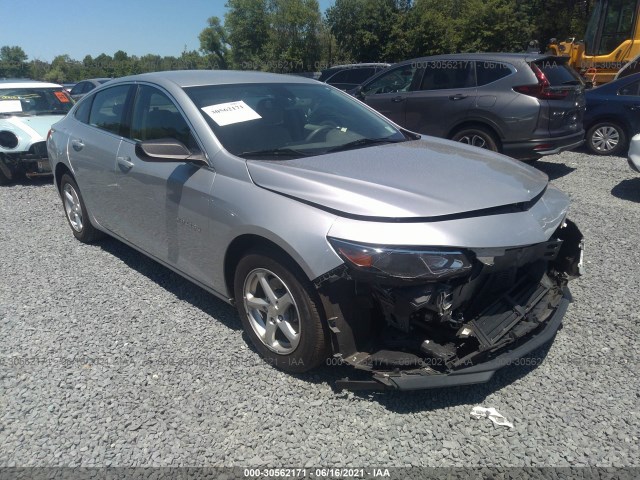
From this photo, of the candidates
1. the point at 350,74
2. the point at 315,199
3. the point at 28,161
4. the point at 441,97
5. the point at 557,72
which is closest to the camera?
the point at 315,199

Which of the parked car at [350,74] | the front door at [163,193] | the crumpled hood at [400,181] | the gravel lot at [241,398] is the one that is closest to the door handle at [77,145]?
the front door at [163,193]

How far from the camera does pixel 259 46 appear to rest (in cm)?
5806

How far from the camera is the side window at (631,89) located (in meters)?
8.66

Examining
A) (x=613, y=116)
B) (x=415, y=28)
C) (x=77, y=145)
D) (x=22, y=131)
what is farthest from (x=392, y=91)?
(x=415, y=28)

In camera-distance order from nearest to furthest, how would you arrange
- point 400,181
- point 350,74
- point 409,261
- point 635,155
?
point 409,261, point 400,181, point 635,155, point 350,74

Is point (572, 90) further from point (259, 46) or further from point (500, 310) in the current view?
point (259, 46)

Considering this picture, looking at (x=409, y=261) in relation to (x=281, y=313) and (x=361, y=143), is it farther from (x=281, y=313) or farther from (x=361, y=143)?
(x=361, y=143)

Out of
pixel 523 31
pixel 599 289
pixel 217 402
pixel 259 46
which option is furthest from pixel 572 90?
pixel 259 46

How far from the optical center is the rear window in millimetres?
7205

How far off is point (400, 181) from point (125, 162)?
7.72 ft

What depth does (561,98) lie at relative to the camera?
7145 millimetres

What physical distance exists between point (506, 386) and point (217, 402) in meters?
1.67

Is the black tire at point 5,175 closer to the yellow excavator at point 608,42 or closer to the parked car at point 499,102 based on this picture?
the parked car at point 499,102

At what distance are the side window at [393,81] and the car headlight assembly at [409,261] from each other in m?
6.81
